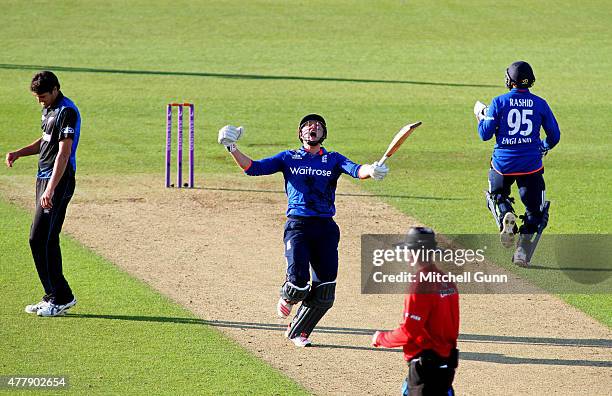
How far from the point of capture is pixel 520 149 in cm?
1489

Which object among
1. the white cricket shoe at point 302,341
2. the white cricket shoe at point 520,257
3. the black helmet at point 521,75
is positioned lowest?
the white cricket shoe at point 302,341

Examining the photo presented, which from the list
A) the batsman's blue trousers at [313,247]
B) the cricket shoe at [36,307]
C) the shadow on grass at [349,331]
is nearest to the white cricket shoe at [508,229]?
the shadow on grass at [349,331]

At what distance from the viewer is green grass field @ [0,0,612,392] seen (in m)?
13.8

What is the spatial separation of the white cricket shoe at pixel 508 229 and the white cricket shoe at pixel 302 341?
391 centimetres

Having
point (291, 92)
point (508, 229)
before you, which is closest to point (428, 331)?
point (508, 229)

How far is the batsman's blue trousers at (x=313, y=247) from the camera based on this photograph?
1190 centimetres

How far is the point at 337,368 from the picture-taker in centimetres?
1138

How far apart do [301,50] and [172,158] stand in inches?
566

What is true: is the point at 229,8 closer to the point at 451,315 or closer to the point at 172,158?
the point at 172,158

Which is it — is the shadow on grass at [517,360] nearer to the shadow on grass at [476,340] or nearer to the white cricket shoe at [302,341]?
the shadow on grass at [476,340]

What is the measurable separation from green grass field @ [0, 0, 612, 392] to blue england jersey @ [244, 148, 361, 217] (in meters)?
1.70

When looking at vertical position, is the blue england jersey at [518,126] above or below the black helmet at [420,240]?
above

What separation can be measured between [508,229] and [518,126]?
1347 millimetres

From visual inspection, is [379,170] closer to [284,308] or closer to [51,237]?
[284,308]
